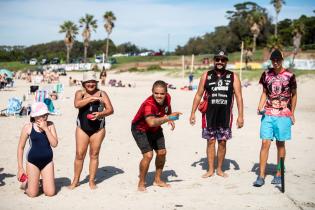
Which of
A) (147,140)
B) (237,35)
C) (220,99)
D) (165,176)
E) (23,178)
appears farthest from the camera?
(237,35)

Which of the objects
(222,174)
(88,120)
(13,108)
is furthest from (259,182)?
(13,108)

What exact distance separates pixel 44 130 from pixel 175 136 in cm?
560

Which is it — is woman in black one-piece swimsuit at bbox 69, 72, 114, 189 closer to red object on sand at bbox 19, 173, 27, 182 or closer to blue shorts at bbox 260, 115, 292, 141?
red object on sand at bbox 19, 173, 27, 182

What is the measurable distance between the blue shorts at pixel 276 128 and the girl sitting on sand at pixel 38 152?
3.13m

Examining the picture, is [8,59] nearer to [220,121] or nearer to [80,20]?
[80,20]

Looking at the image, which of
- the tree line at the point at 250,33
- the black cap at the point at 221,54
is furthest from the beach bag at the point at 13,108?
the tree line at the point at 250,33

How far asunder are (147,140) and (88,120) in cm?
90

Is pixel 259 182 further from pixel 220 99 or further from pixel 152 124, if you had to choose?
pixel 152 124

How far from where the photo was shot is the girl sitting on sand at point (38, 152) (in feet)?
18.7

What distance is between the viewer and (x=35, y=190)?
224 inches

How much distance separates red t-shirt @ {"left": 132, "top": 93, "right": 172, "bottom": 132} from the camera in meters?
5.90

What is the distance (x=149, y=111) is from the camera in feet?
19.2

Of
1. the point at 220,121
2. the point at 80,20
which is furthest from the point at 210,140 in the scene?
the point at 80,20

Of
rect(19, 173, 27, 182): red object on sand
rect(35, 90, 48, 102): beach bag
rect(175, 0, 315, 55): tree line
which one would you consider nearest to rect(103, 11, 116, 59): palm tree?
rect(175, 0, 315, 55): tree line
